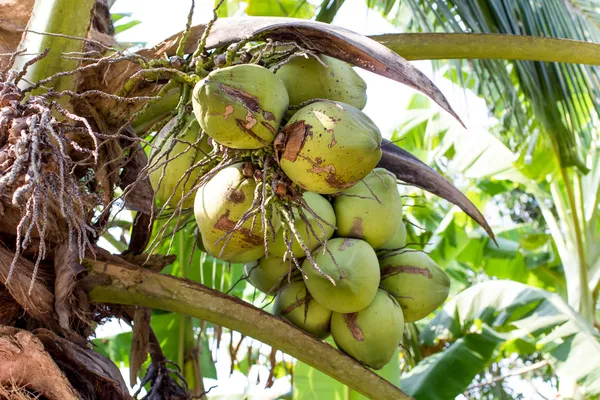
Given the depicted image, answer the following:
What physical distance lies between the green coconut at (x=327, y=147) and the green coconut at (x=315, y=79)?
0.48 feet

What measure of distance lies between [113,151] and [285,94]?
57cm

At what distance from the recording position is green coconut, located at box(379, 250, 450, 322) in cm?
139

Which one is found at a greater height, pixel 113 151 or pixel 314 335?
pixel 113 151

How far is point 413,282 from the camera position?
1388mm

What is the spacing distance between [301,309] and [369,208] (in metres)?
0.25

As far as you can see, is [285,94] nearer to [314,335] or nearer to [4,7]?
[314,335]

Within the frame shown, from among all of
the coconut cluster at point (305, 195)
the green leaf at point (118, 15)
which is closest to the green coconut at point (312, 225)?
the coconut cluster at point (305, 195)

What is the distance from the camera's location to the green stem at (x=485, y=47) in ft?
5.34

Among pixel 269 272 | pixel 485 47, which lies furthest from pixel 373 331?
pixel 485 47

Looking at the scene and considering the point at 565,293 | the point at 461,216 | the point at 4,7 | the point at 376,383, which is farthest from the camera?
the point at 565,293

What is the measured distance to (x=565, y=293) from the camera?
15.7 feet

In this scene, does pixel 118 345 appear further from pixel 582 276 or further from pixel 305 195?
pixel 305 195

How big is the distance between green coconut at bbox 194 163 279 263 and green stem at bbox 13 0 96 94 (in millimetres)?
358

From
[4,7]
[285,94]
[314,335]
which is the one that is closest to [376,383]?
[314,335]
